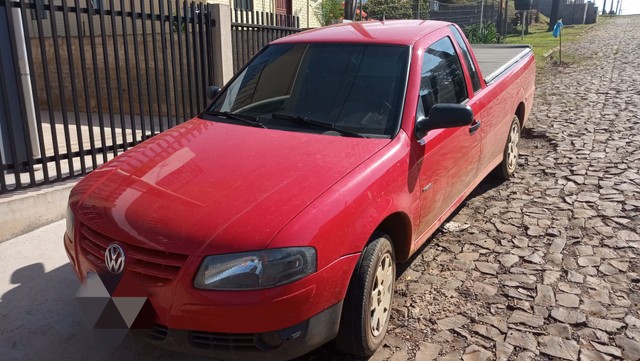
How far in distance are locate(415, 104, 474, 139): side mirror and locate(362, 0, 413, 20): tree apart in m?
24.2

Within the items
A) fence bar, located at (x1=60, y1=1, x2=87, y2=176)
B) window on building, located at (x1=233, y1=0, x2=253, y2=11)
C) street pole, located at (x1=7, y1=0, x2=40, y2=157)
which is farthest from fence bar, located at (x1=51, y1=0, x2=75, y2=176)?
window on building, located at (x1=233, y1=0, x2=253, y2=11)

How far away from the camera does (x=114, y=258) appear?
99.8 inches

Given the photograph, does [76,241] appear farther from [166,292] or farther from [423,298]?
[423,298]

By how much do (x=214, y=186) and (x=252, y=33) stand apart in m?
6.27

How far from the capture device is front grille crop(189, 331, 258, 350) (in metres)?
2.38

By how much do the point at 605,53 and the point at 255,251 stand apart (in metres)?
21.1

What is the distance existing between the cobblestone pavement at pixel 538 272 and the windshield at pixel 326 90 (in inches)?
50.2

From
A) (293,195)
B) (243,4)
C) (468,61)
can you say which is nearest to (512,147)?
(468,61)

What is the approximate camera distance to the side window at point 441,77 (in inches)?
147

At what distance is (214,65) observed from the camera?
7.46 metres

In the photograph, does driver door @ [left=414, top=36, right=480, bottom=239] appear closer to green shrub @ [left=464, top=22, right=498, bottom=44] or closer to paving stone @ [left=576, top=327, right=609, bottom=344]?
paving stone @ [left=576, top=327, right=609, bottom=344]

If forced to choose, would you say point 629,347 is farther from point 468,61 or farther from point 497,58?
point 497,58

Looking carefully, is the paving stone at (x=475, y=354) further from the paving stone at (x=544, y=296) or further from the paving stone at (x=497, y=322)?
the paving stone at (x=544, y=296)

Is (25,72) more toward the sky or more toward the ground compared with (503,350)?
more toward the sky
